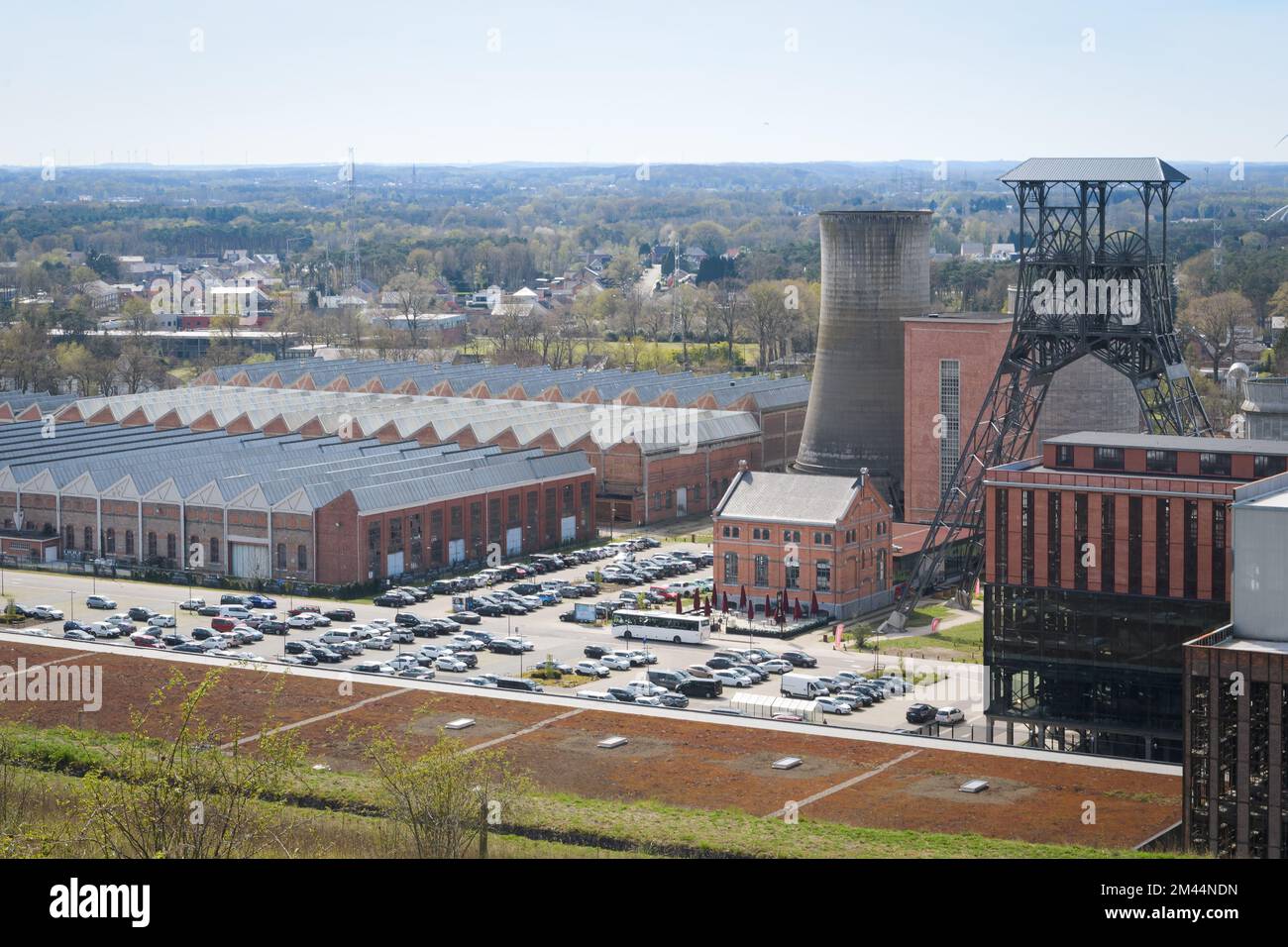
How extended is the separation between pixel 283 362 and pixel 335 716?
209 feet

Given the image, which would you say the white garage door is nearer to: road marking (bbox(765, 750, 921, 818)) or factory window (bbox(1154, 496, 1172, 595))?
road marking (bbox(765, 750, 921, 818))

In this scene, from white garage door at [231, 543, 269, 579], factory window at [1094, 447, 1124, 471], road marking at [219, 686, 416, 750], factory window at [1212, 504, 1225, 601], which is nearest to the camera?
road marking at [219, 686, 416, 750]

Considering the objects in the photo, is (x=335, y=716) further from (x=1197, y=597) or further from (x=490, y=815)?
(x=1197, y=597)

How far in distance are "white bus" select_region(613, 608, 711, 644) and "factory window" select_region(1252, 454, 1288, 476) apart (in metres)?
16.7

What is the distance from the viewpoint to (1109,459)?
39906 millimetres

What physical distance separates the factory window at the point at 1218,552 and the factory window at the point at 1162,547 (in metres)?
0.91

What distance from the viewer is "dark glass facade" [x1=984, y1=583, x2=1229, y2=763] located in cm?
3772

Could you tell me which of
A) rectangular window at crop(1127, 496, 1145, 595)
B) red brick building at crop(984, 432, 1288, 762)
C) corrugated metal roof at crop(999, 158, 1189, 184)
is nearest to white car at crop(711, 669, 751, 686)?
red brick building at crop(984, 432, 1288, 762)

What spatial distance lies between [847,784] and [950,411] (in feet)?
108

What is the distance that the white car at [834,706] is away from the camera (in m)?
41.7

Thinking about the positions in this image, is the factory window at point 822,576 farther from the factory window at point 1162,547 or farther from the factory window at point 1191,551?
the factory window at point 1191,551

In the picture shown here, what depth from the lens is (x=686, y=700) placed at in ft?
142

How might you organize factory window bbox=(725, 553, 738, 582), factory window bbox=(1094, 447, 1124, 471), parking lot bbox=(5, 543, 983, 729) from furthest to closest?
factory window bbox=(725, 553, 738, 582) → parking lot bbox=(5, 543, 983, 729) → factory window bbox=(1094, 447, 1124, 471)
